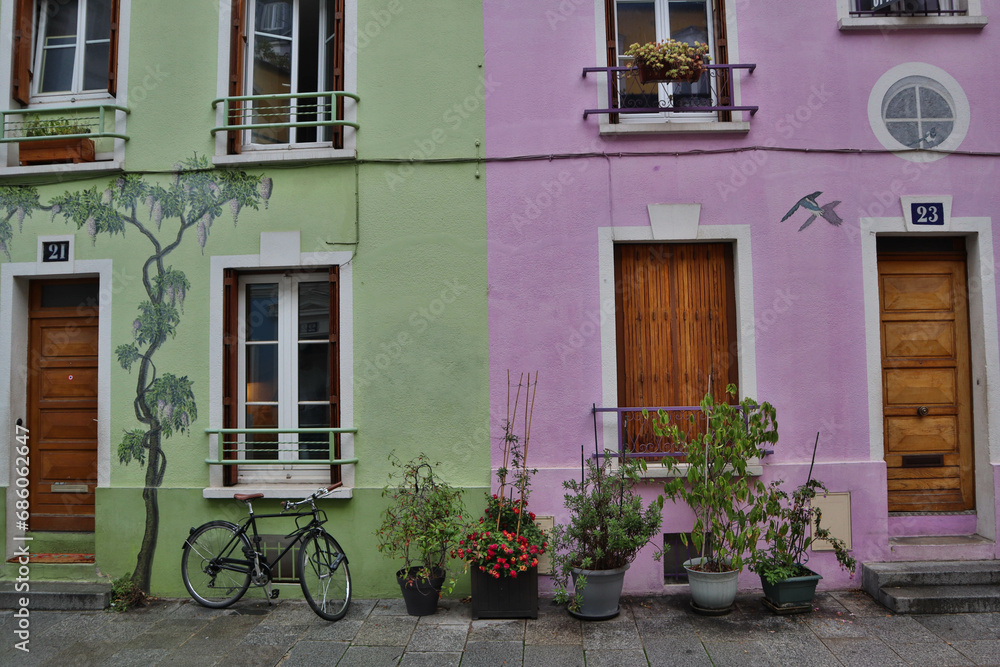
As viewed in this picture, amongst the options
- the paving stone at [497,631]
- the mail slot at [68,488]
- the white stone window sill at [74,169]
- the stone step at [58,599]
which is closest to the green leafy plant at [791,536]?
the paving stone at [497,631]

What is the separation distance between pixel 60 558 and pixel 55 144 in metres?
3.87

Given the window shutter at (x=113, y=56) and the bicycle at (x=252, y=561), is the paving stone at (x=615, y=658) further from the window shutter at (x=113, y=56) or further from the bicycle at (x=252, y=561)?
the window shutter at (x=113, y=56)

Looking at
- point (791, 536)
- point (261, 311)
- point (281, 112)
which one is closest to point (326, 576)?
point (261, 311)

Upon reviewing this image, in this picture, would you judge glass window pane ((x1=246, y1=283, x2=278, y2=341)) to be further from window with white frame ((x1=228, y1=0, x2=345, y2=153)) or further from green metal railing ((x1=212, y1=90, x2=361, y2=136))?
green metal railing ((x1=212, y1=90, x2=361, y2=136))

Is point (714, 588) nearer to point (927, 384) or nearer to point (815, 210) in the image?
point (927, 384)

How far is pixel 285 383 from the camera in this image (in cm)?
668

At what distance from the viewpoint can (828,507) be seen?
20.4 ft

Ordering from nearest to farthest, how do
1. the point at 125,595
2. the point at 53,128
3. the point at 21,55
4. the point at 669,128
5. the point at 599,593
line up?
1. the point at 599,593
2. the point at 125,595
3. the point at 669,128
4. the point at 53,128
5. the point at 21,55

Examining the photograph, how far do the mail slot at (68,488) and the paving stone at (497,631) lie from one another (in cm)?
401

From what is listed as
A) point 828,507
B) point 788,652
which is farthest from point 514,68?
point 788,652

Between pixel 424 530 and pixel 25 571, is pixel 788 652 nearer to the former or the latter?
pixel 424 530

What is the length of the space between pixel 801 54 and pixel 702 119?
1028 millimetres

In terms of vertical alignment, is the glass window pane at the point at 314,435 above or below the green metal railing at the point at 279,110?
below

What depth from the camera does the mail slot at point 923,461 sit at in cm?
654
